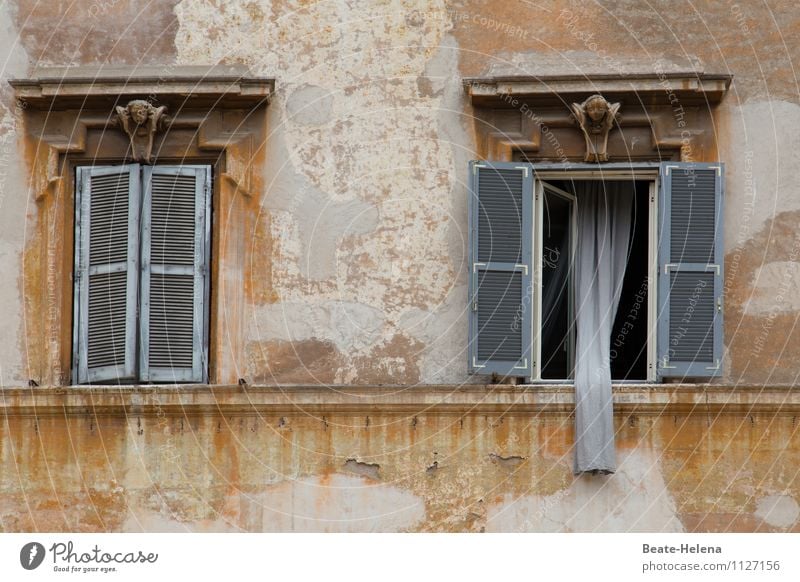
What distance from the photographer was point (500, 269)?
57.7 feet

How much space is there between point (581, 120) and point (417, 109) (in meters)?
1.19

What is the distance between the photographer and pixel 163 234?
58.7ft

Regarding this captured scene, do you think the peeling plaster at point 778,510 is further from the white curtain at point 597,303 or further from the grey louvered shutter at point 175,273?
the grey louvered shutter at point 175,273

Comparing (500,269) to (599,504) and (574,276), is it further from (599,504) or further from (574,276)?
(599,504)

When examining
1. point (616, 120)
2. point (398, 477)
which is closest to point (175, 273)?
point (398, 477)

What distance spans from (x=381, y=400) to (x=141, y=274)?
6.51ft

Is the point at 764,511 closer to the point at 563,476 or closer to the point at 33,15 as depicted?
the point at 563,476

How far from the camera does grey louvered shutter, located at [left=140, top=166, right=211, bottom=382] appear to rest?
17.7 m

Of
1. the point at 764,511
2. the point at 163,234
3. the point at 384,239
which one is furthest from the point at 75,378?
the point at 764,511

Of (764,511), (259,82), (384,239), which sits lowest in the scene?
(764,511)

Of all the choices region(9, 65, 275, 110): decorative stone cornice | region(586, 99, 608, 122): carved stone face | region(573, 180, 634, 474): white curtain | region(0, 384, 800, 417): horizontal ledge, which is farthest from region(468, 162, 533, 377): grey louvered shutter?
region(9, 65, 275, 110): decorative stone cornice
